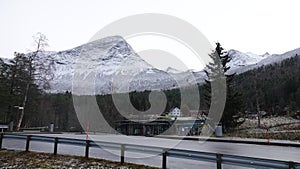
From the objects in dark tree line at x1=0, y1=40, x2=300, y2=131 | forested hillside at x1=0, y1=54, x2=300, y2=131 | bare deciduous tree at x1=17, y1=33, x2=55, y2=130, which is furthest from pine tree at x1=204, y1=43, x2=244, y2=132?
bare deciduous tree at x1=17, y1=33, x2=55, y2=130

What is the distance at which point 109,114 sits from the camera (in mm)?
57719

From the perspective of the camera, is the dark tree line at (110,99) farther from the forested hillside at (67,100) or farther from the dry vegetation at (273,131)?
the dry vegetation at (273,131)

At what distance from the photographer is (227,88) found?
2969 cm

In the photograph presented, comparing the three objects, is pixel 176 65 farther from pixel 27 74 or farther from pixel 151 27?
pixel 27 74

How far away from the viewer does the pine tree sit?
93.5 feet

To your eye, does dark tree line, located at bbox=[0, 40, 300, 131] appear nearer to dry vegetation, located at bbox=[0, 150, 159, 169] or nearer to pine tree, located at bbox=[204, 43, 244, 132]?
pine tree, located at bbox=[204, 43, 244, 132]

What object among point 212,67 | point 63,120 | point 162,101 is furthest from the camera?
point 63,120

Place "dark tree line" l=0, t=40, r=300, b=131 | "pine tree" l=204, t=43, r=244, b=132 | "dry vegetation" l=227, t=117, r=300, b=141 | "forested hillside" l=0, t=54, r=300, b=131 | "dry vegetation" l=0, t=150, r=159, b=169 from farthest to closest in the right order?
"forested hillside" l=0, t=54, r=300, b=131 < "dark tree line" l=0, t=40, r=300, b=131 < "pine tree" l=204, t=43, r=244, b=132 < "dry vegetation" l=227, t=117, r=300, b=141 < "dry vegetation" l=0, t=150, r=159, b=169

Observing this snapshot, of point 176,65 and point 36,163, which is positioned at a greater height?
point 176,65

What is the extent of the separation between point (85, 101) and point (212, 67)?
33718mm

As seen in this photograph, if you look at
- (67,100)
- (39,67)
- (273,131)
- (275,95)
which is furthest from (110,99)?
(273,131)

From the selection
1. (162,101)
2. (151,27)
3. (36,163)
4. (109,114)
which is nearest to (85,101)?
(109,114)

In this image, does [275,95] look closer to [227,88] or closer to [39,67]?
[227,88]

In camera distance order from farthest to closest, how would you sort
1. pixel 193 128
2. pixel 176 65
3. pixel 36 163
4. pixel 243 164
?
pixel 193 128, pixel 176 65, pixel 36 163, pixel 243 164
